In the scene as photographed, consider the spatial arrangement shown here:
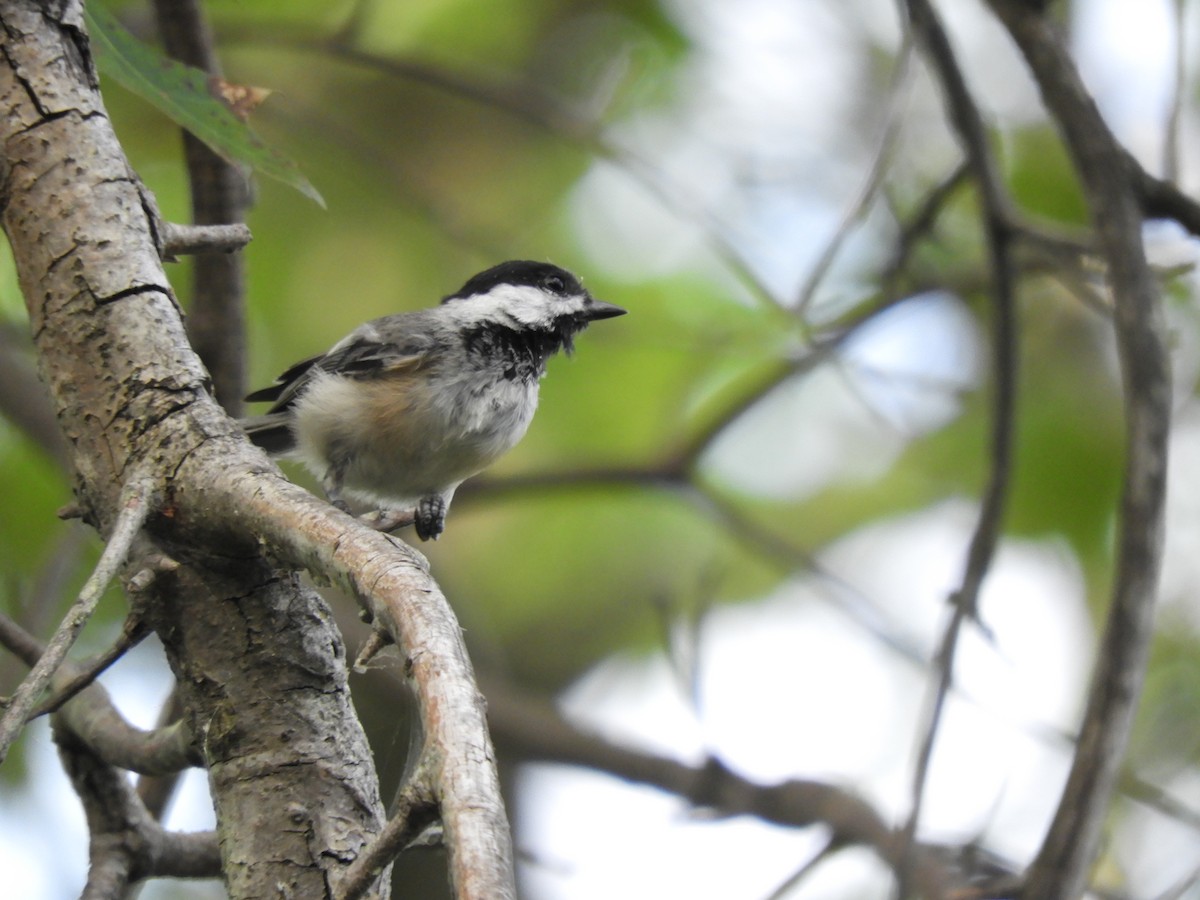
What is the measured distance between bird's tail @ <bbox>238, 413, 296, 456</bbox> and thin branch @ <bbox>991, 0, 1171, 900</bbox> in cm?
231

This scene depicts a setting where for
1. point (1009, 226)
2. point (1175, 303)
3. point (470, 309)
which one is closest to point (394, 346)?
point (470, 309)

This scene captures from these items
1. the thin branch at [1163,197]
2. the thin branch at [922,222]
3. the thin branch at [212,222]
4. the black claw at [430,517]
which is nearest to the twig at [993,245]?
the thin branch at [922,222]

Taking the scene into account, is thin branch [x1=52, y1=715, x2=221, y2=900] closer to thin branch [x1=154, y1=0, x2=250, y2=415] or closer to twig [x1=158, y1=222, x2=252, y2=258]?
twig [x1=158, y1=222, x2=252, y2=258]

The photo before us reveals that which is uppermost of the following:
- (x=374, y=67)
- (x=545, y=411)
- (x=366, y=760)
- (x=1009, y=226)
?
(x=374, y=67)

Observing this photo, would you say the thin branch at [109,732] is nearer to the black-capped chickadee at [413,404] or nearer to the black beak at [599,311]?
the black-capped chickadee at [413,404]

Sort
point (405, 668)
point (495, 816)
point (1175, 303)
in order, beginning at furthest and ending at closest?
point (1175, 303) → point (405, 668) → point (495, 816)

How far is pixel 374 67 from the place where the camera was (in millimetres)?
4383

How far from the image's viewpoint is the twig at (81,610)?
1.26 metres

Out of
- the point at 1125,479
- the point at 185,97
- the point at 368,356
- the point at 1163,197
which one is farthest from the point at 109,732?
the point at 1163,197

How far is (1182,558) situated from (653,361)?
8.89 feet

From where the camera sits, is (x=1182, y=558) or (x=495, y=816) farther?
(x=1182, y=558)

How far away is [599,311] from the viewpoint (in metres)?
3.99

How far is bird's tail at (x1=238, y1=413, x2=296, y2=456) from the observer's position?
143 inches

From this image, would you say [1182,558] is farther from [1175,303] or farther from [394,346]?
[394,346]
